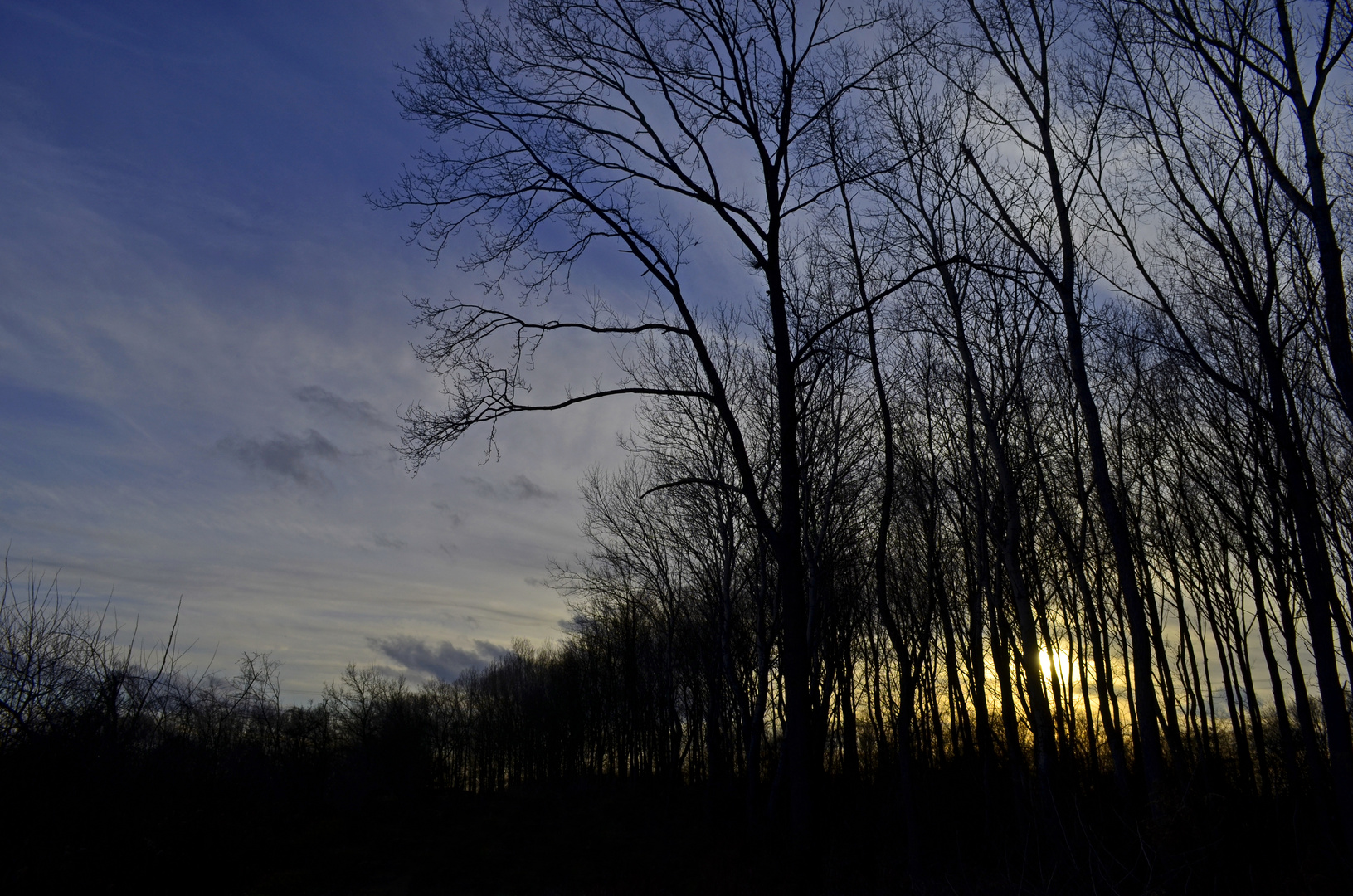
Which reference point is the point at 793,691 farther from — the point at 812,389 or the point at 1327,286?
the point at 812,389

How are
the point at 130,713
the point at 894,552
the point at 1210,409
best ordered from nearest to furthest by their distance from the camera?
the point at 130,713 → the point at 1210,409 → the point at 894,552

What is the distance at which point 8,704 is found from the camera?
354 inches

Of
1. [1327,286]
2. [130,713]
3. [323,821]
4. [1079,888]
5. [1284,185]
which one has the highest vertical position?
[1284,185]

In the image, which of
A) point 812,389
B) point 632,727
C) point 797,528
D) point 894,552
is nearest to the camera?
point 797,528

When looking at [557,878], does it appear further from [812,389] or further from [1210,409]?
[1210,409]

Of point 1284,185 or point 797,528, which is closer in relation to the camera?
point 1284,185

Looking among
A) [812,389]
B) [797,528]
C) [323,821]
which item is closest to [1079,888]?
[797,528]

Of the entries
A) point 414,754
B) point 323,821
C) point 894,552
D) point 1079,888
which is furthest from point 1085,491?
point 414,754

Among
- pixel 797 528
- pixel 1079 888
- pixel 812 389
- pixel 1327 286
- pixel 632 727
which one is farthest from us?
pixel 632 727

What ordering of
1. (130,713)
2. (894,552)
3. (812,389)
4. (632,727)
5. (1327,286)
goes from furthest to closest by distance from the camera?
(632,727) < (894,552) < (812,389) < (130,713) < (1327,286)

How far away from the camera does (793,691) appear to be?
7910 mm

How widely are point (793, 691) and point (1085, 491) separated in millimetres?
10177

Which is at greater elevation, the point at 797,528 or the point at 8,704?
the point at 797,528

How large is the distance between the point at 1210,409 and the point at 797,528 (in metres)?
10.4
